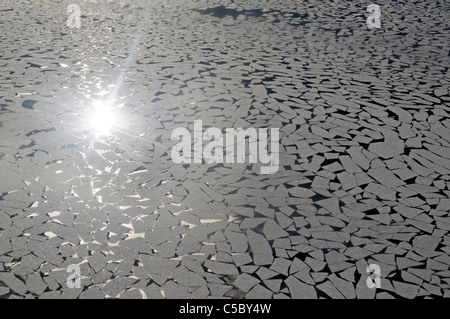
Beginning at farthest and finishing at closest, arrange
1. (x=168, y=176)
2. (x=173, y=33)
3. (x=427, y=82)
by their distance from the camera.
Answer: (x=173, y=33), (x=427, y=82), (x=168, y=176)

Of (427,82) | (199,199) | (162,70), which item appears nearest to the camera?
(199,199)

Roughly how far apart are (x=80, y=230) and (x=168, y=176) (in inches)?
30.3

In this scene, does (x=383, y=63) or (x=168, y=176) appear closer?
(x=168, y=176)

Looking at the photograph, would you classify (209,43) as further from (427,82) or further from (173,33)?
(427,82)

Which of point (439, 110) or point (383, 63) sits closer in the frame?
point (439, 110)

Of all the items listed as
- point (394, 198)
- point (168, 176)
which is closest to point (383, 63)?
point (394, 198)

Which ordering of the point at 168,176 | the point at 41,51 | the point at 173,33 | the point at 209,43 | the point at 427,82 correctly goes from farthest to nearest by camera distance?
1. the point at 173,33
2. the point at 209,43
3. the point at 41,51
4. the point at 427,82
5. the point at 168,176

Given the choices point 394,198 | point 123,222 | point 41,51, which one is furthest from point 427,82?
point 41,51

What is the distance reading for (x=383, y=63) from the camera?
5.53 m

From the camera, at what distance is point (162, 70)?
535cm

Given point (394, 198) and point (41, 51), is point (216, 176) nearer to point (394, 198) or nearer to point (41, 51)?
point (394, 198)

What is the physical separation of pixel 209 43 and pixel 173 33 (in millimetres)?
709
